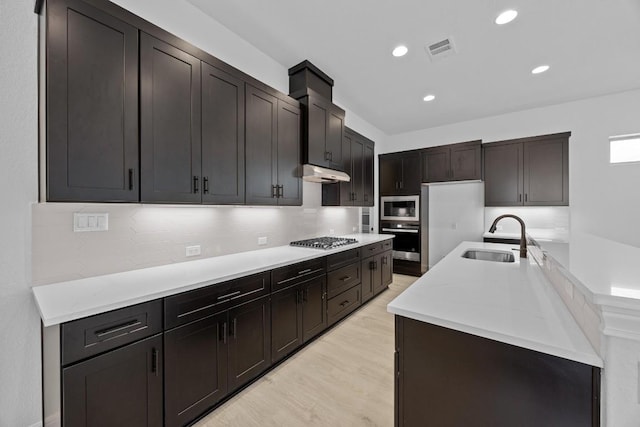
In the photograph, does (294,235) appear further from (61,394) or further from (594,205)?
(594,205)

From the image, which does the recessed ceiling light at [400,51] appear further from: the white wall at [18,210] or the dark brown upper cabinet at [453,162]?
the white wall at [18,210]

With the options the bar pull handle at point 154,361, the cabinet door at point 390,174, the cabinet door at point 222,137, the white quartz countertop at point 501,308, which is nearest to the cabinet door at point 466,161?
the cabinet door at point 390,174

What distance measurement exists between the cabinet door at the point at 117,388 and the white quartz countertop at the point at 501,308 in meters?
1.31

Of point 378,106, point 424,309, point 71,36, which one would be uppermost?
point 378,106

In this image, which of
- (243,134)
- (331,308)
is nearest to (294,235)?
(331,308)

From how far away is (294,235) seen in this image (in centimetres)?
321

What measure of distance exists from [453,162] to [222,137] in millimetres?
4204

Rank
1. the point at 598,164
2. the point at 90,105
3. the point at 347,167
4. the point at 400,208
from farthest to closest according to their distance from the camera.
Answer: the point at 400,208, the point at 598,164, the point at 347,167, the point at 90,105

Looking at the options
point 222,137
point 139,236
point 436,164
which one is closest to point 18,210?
point 139,236

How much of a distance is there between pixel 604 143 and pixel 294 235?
4939 millimetres

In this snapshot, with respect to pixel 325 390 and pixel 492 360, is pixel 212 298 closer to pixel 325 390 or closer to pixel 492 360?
pixel 325 390

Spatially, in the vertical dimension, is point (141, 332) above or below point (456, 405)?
above

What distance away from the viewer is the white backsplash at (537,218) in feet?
13.3

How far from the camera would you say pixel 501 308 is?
1094 mm
